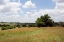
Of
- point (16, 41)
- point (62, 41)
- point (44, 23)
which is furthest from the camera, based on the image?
point (44, 23)

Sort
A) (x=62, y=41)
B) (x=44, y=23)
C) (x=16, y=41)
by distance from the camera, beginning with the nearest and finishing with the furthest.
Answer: (x=62, y=41), (x=16, y=41), (x=44, y=23)

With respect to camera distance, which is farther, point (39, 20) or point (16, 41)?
point (39, 20)

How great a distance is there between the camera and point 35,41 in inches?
508

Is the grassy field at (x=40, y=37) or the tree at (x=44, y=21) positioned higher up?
the tree at (x=44, y=21)

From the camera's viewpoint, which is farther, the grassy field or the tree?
the tree

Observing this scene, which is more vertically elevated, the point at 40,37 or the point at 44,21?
the point at 44,21

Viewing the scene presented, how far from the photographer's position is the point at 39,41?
1281cm

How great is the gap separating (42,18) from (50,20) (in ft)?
14.5

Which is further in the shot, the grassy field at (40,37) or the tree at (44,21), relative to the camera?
the tree at (44,21)

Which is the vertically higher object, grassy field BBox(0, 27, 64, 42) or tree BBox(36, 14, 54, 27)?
tree BBox(36, 14, 54, 27)

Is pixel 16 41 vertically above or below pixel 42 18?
below

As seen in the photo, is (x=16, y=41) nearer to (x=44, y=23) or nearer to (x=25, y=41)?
(x=25, y=41)

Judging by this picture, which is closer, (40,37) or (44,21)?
(40,37)

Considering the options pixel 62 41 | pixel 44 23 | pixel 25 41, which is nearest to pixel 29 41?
pixel 25 41
